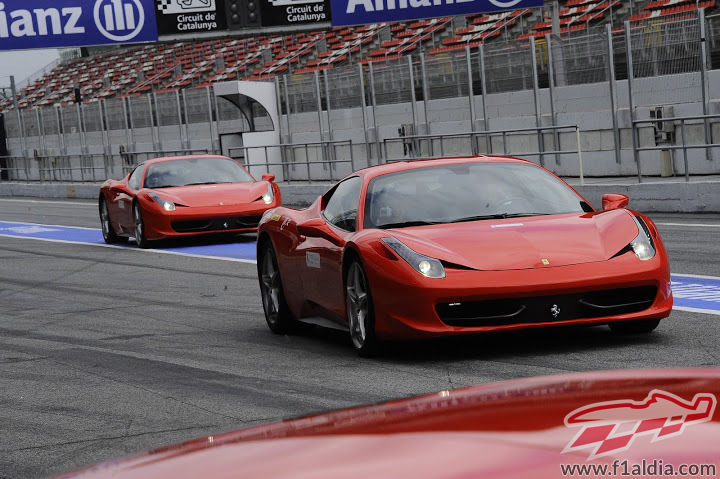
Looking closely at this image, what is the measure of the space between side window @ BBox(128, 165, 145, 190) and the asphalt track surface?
275 inches

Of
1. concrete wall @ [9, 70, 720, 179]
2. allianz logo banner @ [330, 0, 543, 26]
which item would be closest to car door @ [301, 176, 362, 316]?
concrete wall @ [9, 70, 720, 179]

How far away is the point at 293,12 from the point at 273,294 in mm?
27621

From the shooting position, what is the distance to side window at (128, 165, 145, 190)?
19.9 meters

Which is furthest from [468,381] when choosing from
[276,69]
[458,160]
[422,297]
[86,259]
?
[276,69]

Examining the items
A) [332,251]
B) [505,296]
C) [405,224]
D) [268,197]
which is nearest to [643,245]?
[505,296]

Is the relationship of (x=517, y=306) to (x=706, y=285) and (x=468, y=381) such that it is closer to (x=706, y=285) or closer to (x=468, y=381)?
(x=468, y=381)

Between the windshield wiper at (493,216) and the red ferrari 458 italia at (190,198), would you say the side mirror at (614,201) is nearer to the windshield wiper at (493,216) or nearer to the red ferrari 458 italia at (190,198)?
the windshield wiper at (493,216)

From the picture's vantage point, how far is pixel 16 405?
7.45 metres

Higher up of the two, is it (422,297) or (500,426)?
(500,426)

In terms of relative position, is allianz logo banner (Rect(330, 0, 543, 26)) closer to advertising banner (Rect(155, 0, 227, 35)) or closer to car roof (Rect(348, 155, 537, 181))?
advertising banner (Rect(155, 0, 227, 35))

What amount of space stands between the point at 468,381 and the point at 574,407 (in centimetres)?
491

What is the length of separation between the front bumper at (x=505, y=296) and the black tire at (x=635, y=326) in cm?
42

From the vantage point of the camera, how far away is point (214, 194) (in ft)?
62.7

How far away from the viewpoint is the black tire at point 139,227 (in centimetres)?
1938
